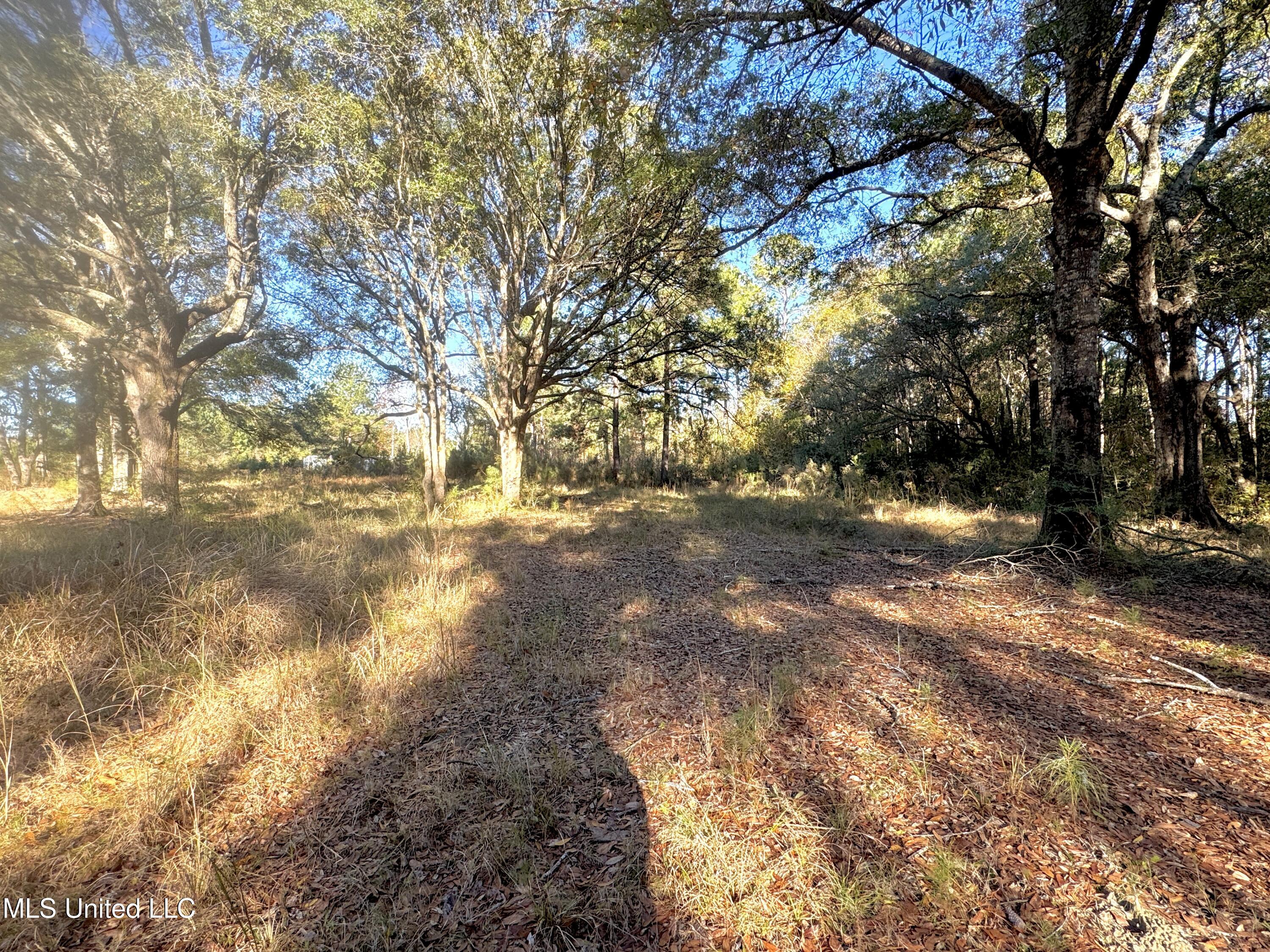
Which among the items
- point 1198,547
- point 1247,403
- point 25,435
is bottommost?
point 1198,547

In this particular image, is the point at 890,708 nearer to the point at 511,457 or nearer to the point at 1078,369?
the point at 1078,369

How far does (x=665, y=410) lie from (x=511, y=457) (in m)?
4.39

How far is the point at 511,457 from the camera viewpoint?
11156mm

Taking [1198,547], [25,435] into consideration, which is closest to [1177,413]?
[1198,547]

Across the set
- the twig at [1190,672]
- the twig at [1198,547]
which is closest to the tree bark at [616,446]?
the twig at [1198,547]

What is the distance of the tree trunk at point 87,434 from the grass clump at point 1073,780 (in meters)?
13.3

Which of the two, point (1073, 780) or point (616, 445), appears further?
point (616, 445)

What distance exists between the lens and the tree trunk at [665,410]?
12.3 m

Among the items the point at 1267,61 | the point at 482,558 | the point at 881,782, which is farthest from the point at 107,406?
the point at 1267,61

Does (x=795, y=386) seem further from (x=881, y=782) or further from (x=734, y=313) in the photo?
(x=881, y=782)

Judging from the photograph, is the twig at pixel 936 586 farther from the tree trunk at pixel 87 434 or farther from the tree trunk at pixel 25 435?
the tree trunk at pixel 25 435

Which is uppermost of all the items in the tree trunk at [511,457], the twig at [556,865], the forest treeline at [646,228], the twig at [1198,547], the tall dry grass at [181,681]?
the forest treeline at [646,228]

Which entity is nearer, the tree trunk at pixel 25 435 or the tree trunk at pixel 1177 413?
the tree trunk at pixel 1177 413

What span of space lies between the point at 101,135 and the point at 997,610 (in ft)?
47.2
